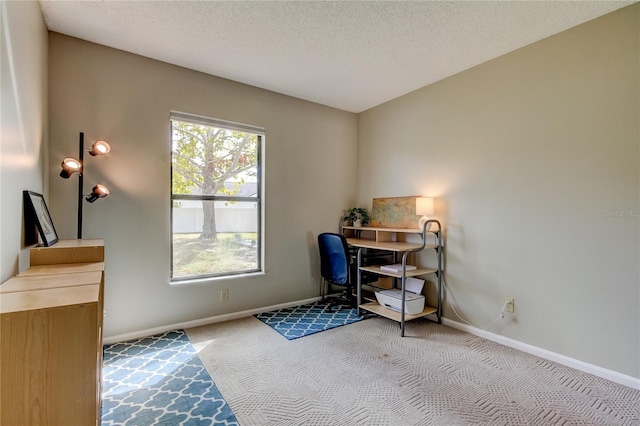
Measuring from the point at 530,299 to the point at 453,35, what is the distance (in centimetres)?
230

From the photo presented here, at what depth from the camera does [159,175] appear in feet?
9.35

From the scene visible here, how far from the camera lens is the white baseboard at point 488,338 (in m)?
2.11

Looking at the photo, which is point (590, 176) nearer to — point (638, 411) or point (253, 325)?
point (638, 411)

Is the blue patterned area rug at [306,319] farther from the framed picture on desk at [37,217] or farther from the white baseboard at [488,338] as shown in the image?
the framed picture on desk at [37,217]

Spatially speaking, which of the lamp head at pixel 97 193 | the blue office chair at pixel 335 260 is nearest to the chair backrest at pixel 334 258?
the blue office chair at pixel 335 260

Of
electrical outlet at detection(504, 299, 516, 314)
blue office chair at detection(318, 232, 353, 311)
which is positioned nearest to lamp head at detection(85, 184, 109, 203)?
blue office chair at detection(318, 232, 353, 311)

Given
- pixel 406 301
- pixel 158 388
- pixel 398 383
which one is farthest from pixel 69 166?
pixel 406 301

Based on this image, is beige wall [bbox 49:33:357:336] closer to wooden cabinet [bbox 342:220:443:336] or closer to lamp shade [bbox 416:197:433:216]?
wooden cabinet [bbox 342:220:443:336]

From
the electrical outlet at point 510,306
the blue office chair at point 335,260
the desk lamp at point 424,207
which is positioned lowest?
the electrical outlet at point 510,306

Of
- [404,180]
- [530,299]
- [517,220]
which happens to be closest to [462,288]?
[530,299]

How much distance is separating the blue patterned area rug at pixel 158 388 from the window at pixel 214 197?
768mm

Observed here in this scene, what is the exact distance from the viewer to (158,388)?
6.49 ft

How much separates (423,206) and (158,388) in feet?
9.08

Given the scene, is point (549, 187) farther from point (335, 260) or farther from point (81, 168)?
point (81, 168)
